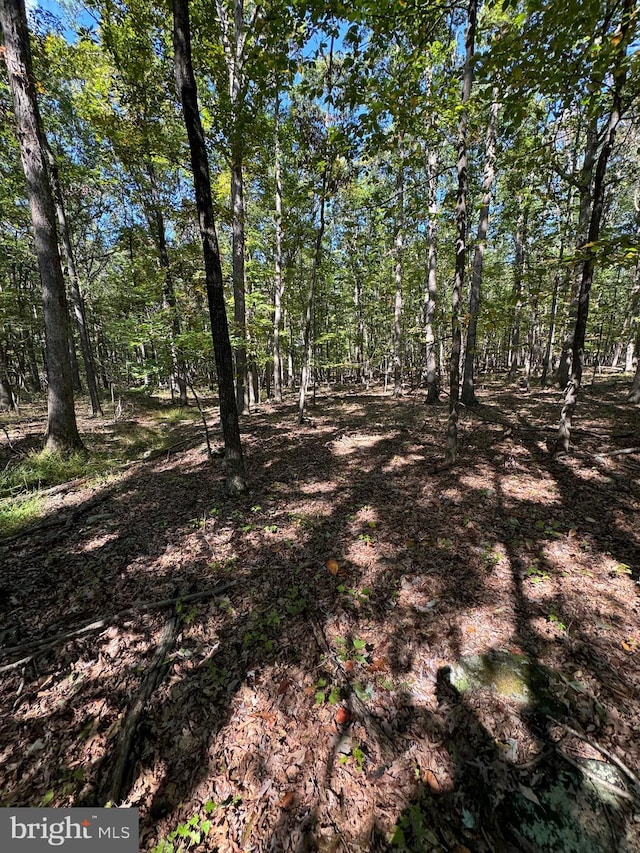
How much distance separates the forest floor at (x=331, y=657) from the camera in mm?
2389

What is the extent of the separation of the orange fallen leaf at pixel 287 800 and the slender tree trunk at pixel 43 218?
9292mm

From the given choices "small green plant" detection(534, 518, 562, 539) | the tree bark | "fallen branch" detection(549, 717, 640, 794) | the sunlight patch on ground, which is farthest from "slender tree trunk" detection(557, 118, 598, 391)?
the tree bark

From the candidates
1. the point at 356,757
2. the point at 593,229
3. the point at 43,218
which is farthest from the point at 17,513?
Answer: the point at 593,229

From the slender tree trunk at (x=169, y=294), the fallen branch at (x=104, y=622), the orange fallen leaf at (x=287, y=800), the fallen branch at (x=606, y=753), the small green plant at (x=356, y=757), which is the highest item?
the slender tree trunk at (x=169, y=294)

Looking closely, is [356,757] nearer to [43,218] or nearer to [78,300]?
[43,218]

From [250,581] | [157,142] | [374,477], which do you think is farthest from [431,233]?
[250,581]

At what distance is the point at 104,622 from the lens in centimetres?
387

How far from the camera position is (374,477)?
745 centimetres

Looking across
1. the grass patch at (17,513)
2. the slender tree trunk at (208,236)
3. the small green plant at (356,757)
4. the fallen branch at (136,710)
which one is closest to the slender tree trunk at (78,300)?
the grass patch at (17,513)

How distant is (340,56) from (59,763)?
2124cm

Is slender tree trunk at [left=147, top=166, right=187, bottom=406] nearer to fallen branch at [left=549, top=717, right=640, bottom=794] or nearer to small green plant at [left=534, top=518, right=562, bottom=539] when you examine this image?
small green plant at [left=534, top=518, right=562, bottom=539]

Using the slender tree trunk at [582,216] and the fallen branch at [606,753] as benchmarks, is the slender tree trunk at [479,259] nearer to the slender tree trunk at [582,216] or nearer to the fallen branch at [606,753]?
the slender tree trunk at [582,216]

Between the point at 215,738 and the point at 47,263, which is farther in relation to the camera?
the point at 47,263

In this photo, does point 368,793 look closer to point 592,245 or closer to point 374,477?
point 374,477
